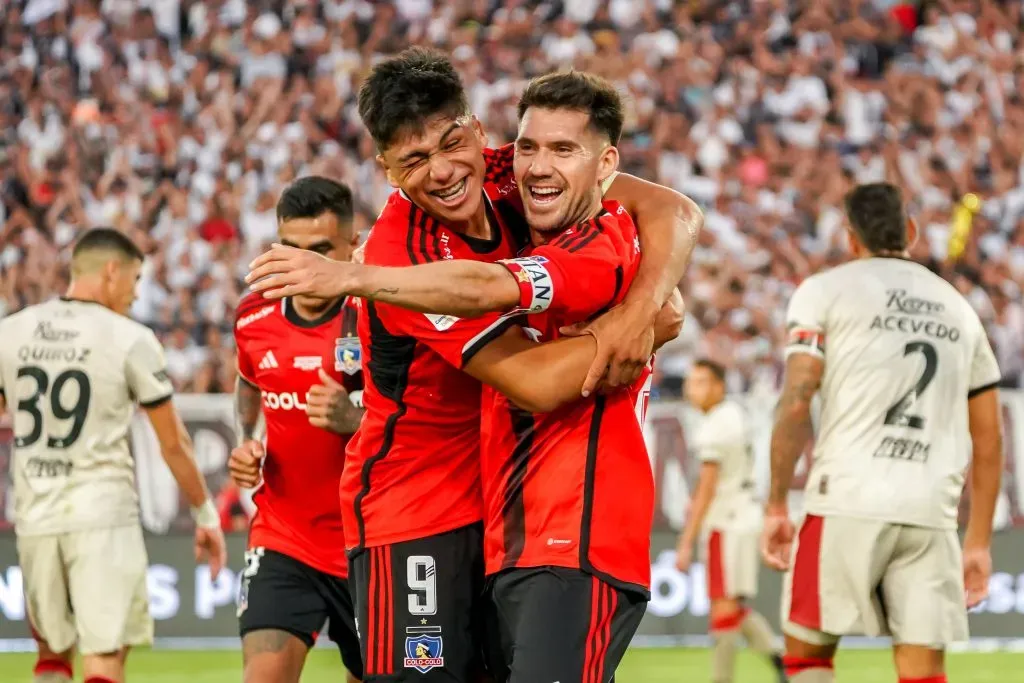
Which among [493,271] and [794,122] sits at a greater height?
[794,122]

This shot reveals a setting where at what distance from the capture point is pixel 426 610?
4.65 meters

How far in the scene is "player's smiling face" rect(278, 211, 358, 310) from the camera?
6402 mm

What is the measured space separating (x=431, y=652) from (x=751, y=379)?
11049mm

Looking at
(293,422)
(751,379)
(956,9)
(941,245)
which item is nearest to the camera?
(293,422)

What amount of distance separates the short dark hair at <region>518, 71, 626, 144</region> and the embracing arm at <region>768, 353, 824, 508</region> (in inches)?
86.7

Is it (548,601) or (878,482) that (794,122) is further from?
(548,601)

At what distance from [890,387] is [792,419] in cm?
44

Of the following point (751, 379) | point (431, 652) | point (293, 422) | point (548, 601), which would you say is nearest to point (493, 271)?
point (548, 601)

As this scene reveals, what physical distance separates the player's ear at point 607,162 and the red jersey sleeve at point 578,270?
156mm

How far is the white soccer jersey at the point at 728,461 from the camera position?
10.9 m

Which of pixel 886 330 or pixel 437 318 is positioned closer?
pixel 437 318

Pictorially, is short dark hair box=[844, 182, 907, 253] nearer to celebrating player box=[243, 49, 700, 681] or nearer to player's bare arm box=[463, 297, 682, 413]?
celebrating player box=[243, 49, 700, 681]

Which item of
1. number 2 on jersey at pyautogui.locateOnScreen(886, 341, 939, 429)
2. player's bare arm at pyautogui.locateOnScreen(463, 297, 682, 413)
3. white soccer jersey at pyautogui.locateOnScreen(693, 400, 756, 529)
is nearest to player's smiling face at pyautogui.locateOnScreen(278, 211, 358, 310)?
player's bare arm at pyautogui.locateOnScreen(463, 297, 682, 413)

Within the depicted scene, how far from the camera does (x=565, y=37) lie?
20.1m
